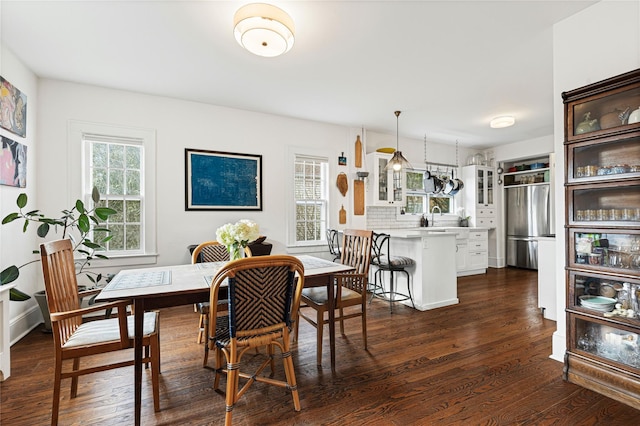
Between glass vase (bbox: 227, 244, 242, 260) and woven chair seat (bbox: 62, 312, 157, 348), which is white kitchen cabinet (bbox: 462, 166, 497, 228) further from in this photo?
woven chair seat (bbox: 62, 312, 157, 348)

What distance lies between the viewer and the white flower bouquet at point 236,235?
214 cm

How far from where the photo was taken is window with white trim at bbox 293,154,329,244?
487cm

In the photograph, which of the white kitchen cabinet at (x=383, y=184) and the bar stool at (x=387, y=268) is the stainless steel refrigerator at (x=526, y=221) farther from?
the bar stool at (x=387, y=268)

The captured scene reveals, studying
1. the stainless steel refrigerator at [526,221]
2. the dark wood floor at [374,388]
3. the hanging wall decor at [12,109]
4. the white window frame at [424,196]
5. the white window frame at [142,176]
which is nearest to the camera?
the dark wood floor at [374,388]

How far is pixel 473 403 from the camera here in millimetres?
1877

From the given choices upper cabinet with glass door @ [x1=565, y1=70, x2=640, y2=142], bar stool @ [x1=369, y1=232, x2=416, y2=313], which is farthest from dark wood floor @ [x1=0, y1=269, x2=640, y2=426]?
upper cabinet with glass door @ [x1=565, y1=70, x2=640, y2=142]

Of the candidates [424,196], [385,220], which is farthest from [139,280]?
[424,196]

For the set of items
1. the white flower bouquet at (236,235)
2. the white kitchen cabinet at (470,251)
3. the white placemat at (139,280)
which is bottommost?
the white kitchen cabinet at (470,251)

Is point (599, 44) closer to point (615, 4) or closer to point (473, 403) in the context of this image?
point (615, 4)

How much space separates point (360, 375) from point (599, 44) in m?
2.88

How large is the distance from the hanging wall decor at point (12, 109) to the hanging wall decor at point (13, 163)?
13cm

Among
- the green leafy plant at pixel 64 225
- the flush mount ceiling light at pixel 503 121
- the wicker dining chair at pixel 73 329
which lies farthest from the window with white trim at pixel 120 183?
the flush mount ceiling light at pixel 503 121

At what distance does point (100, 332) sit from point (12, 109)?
7.89 feet

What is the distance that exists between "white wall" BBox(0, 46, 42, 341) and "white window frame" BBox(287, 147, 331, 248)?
2.94 metres
